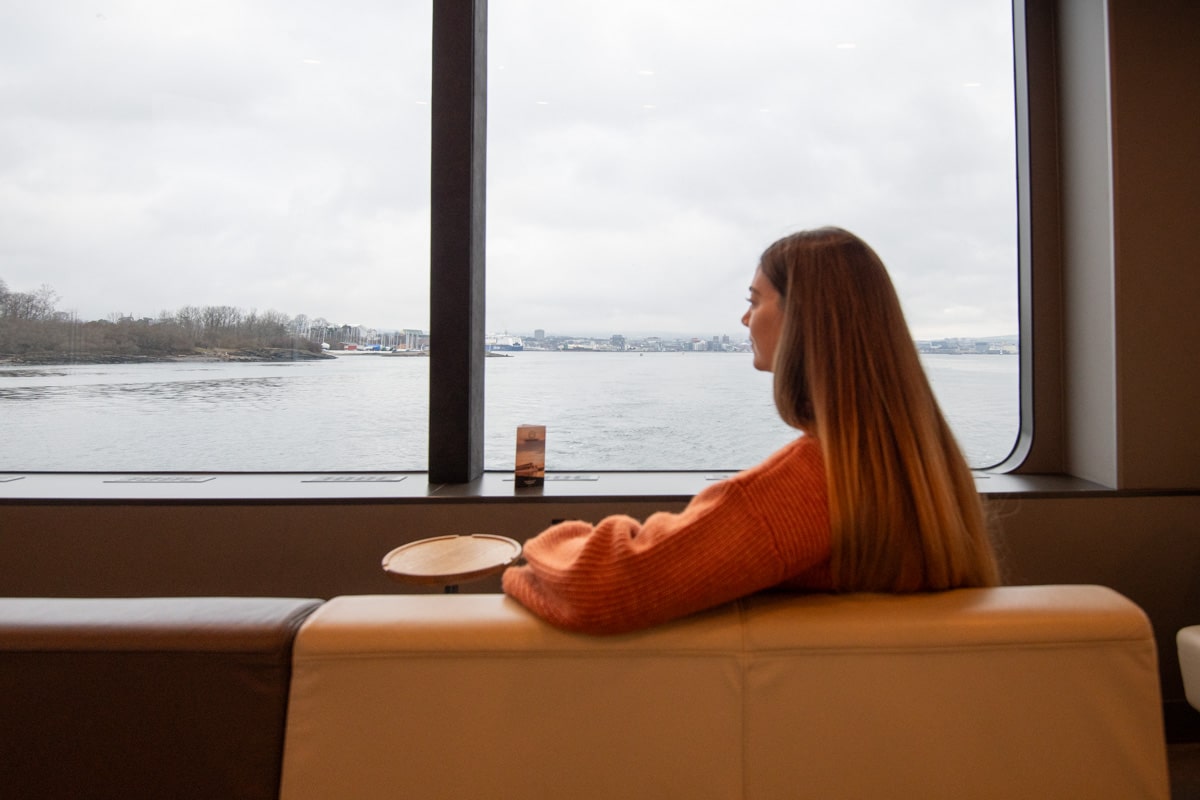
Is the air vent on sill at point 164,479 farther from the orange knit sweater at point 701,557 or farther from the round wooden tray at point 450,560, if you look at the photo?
the orange knit sweater at point 701,557

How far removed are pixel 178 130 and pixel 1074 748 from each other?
346 cm

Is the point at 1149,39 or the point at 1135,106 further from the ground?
the point at 1149,39

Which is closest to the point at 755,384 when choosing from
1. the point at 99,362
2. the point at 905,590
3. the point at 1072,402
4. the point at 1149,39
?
the point at 1072,402

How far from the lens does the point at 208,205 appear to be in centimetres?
265

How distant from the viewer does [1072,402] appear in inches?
97.3

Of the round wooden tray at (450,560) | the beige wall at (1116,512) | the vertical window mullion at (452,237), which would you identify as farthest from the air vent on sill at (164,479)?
the round wooden tray at (450,560)

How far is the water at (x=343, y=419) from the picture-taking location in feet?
8.69

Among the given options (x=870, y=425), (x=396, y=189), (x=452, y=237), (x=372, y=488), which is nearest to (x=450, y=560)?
(x=372, y=488)

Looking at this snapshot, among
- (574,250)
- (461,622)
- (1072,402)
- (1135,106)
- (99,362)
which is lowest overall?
(461,622)

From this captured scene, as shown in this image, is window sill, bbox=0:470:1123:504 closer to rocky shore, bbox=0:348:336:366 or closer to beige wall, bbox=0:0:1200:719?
beige wall, bbox=0:0:1200:719

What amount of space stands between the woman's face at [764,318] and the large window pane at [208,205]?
1855 millimetres

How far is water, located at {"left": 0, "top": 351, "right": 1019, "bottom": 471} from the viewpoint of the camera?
2648mm

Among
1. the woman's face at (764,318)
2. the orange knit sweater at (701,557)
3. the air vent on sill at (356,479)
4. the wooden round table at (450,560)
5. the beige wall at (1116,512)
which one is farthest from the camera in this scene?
the air vent on sill at (356,479)

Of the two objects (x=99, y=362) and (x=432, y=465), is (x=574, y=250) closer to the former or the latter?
(x=432, y=465)
